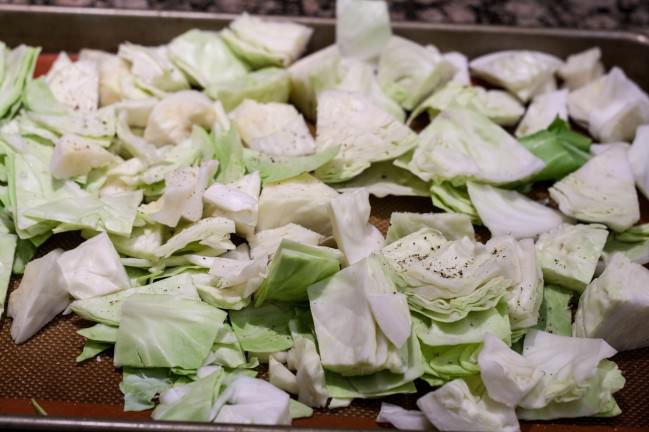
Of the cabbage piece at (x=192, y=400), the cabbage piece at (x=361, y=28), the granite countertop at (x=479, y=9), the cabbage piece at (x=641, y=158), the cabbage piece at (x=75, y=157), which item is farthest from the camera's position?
the granite countertop at (x=479, y=9)

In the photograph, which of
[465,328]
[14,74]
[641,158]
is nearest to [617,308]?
[465,328]

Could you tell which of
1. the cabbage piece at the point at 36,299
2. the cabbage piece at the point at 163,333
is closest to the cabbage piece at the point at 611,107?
the cabbage piece at the point at 163,333

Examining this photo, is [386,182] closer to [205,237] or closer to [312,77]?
[312,77]

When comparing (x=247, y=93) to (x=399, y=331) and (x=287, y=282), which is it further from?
(x=399, y=331)

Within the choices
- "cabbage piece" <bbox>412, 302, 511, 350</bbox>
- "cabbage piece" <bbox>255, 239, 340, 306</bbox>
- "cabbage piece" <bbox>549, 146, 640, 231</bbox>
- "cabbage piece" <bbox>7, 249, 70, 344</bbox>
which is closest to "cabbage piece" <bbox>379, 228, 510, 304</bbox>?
"cabbage piece" <bbox>412, 302, 511, 350</bbox>

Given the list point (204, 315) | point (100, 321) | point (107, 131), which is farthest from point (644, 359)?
point (107, 131)

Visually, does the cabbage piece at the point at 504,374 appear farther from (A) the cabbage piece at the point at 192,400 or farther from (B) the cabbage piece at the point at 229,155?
(B) the cabbage piece at the point at 229,155

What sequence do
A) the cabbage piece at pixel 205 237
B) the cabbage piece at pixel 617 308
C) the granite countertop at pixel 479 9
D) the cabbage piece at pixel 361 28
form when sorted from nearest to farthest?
1. the cabbage piece at pixel 617 308
2. the cabbage piece at pixel 205 237
3. the cabbage piece at pixel 361 28
4. the granite countertop at pixel 479 9
